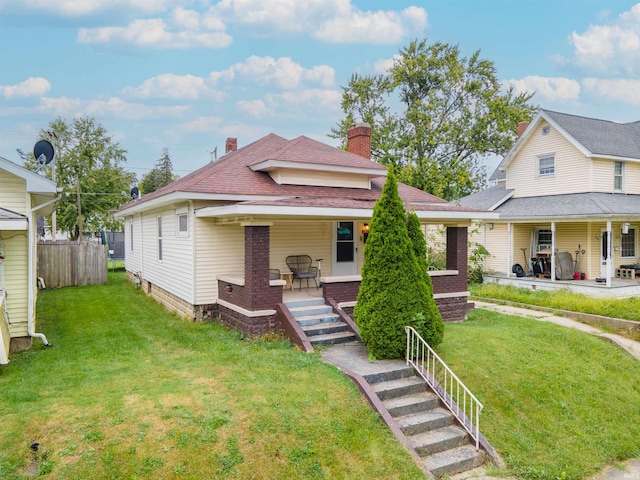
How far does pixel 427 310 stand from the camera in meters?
7.52

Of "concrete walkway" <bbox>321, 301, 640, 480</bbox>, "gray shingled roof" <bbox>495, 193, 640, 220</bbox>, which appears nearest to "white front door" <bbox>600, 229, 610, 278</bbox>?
"gray shingled roof" <bbox>495, 193, 640, 220</bbox>

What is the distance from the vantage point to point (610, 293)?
1496 cm

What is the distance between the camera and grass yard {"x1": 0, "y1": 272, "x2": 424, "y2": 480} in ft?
15.2

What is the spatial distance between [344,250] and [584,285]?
928 centimetres

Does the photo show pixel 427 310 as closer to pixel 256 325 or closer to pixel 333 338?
pixel 333 338

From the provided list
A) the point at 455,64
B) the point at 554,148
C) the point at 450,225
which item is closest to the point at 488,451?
the point at 450,225

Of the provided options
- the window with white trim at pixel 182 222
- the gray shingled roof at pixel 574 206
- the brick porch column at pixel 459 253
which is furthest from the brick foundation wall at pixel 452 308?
the gray shingled roof at pixel 574 206

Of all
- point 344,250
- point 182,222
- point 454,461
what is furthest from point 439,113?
point 454,461

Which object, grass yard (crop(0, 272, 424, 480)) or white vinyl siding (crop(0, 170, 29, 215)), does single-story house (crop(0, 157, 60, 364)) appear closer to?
white vinyl siding (crop(0, 170, 29, 215))

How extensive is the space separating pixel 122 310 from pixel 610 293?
1562cm

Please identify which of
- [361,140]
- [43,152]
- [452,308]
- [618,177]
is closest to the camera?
[43,152]

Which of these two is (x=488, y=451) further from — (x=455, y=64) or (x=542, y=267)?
(x=455, y=64)

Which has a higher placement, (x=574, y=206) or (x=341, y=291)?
(x=574, y=206)

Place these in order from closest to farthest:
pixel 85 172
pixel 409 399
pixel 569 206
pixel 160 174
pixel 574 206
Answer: pixel 409 399 → pixel 574 206 → pixel 569 206 → pixel 85 172 → pixel 160 174
